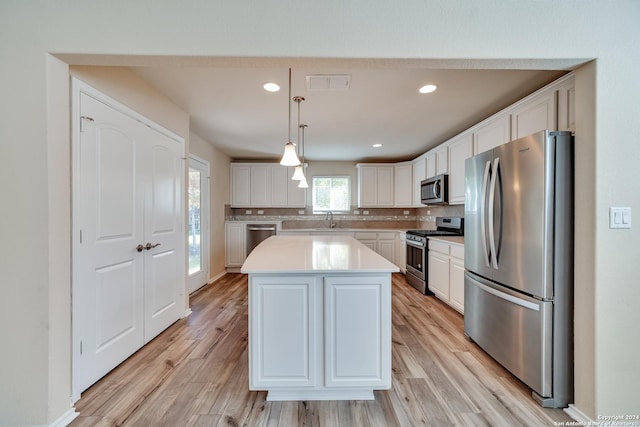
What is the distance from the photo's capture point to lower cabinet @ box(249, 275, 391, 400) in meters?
1.70

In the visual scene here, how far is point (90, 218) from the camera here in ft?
5.99

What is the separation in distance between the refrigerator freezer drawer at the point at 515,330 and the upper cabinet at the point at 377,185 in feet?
10.7

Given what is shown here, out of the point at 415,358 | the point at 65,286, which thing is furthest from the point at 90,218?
the point at 415,358

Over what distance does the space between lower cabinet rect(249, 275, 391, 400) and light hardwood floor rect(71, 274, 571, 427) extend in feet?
0.48

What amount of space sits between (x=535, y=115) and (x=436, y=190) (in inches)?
75.1

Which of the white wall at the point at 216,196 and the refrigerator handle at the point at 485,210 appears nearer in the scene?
the refrigerator handle at the point at 485,210

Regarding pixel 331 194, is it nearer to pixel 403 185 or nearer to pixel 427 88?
pixel 403 185

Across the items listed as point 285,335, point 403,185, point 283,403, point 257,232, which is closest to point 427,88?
point 285,335

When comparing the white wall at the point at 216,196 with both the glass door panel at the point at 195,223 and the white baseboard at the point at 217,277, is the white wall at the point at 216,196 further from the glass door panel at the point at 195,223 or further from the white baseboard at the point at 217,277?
the glass door panel at the point at 195,223

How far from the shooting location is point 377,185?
5570mm

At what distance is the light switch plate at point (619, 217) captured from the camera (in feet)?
4.91

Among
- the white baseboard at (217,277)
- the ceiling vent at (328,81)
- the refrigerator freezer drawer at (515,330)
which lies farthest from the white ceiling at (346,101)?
the white baseboard at (217,277)

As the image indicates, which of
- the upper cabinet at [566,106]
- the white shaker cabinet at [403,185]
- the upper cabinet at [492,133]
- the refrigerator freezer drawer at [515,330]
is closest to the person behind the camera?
the refrigerator freezer drawer at [515,330]

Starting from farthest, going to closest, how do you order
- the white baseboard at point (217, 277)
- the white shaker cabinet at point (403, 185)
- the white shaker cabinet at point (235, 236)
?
the white shaker cabinet at point (403, 185) → the white shaker cabinet at point (235, 236) → the white baseboard at point (217, 277)
